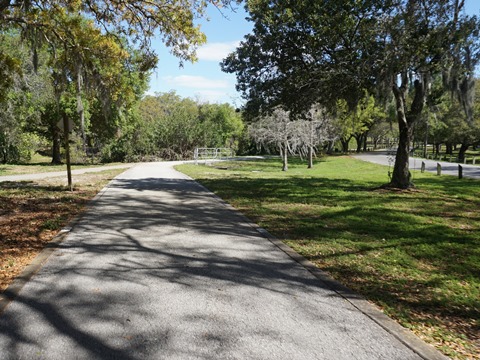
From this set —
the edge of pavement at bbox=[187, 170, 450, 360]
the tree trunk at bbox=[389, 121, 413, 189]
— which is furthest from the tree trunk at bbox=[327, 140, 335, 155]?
the edge of pavement at bbox=[187, 170, 450, 360]

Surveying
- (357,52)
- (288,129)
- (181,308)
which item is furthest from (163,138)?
(181,308)

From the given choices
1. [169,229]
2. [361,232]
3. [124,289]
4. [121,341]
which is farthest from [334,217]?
[121,341]

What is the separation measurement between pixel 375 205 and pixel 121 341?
8.78 meters

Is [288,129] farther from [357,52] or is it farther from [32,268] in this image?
[32,268]

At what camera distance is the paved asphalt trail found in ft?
9.59

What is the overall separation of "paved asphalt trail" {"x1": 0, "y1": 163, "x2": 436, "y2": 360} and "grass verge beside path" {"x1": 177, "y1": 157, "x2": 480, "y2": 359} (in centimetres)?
56

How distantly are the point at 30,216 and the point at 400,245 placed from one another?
7.91 meters

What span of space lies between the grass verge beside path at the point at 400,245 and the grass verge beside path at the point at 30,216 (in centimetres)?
419

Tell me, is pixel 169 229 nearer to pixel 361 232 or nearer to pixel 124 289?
pixel 124 289

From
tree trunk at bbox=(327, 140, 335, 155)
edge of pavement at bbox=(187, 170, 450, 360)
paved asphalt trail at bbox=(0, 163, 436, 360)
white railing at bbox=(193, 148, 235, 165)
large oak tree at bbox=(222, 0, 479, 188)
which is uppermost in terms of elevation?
large oak tree at bbox=(222, 0, 479, 188)

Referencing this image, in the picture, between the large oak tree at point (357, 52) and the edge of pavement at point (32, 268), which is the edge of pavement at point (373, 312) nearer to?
the edge of pavement at point (32, 268)

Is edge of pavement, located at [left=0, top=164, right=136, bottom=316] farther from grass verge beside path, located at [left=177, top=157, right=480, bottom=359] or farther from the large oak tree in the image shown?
the large oak tree

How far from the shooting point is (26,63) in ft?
69.9

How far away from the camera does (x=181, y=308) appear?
11.8 ft
